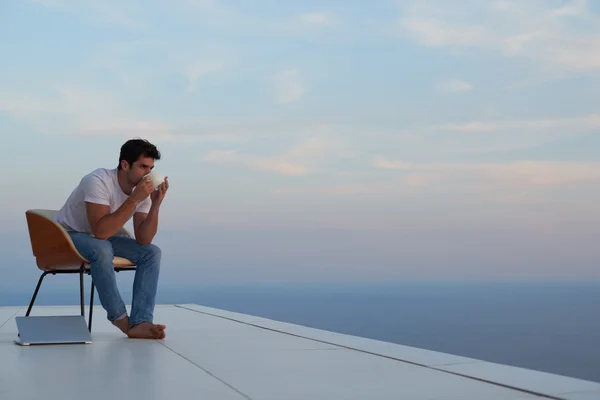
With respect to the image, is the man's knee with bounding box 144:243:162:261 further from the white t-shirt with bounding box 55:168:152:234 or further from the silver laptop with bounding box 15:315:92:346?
the silver laptop with bounding box 15:315:92:346

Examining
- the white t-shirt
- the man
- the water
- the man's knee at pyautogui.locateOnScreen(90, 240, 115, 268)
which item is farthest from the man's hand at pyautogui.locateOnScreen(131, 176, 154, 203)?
the water

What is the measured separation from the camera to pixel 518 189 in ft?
57.4

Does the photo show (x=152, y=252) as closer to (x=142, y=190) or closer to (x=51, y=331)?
(x=142, y=190)

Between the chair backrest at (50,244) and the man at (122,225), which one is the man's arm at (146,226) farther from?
the chair backrest at (50,244)

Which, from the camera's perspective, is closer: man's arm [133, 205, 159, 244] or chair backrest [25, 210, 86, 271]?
chair backrest [25, 210, 86, 271]

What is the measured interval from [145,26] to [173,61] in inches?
25.0

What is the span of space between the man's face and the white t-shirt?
9 cm

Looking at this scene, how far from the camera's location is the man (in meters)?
3.15

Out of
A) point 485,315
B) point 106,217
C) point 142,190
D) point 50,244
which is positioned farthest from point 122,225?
point 485,315

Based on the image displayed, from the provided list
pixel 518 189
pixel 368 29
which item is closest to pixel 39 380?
pixel 368 29

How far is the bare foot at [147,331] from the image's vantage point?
3281 millimetres

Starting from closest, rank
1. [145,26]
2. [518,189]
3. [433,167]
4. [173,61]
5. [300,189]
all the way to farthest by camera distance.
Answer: [145,26]
[173,61]
[300,189]
[433,167]
[518,189]

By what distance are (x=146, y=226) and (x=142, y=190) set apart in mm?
271

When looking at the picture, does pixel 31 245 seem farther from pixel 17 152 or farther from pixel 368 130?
pixel 368 130
